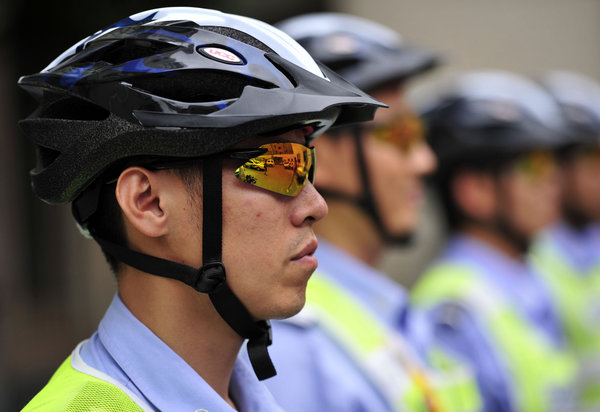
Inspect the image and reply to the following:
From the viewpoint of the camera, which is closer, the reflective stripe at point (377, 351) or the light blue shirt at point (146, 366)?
the light blue shirt at point (146, 366)

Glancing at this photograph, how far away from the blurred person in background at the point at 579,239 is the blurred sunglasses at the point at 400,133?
3.21m

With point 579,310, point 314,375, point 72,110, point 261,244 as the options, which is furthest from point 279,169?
point 579,310

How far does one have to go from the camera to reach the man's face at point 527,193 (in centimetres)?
654

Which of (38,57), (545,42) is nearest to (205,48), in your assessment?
(38,57)

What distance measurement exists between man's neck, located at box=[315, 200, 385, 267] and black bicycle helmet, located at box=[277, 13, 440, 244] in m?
0.04

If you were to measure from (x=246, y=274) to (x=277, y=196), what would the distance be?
0.23m

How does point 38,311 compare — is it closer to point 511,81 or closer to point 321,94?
point 511,81

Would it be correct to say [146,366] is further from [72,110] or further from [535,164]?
[535,164]

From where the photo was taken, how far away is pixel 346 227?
14.3 ft

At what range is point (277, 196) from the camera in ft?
8.00

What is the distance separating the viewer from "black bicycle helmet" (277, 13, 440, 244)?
436 cm

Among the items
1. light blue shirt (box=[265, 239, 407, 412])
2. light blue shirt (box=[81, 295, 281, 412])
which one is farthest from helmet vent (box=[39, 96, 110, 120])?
light blue shirt (box=[265, 239, 407, 412])

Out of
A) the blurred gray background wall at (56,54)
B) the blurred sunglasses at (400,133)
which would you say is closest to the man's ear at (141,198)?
the blurred sunglasses at (400,133)

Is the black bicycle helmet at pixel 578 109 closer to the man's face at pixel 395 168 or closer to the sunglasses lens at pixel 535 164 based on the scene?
the sunglasses lens at pixel 535 164
